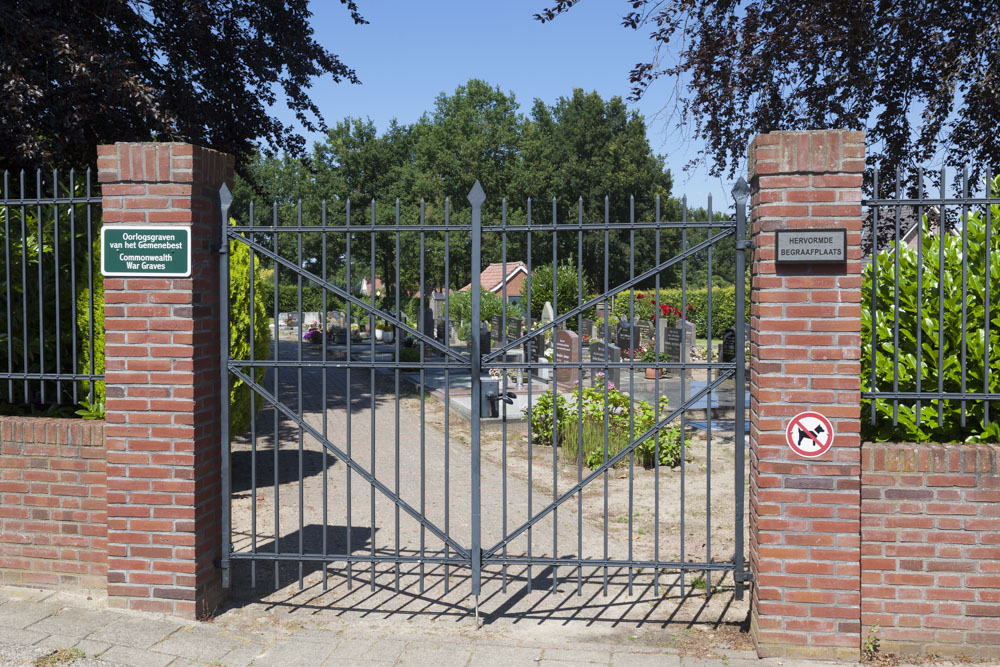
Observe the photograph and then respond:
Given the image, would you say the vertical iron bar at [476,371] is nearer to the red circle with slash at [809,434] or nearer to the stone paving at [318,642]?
the stone paving at [318,642]

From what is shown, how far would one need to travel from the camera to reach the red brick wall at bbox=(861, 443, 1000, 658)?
4566 millimetres

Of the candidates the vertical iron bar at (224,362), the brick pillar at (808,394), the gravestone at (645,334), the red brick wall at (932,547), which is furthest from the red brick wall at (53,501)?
the gravestone at (645,334)

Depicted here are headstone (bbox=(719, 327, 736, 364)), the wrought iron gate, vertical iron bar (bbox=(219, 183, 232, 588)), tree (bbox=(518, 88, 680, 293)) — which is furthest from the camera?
tree (bbox=(518, 88, 680, 293))

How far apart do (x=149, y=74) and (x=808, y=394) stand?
11.7 m

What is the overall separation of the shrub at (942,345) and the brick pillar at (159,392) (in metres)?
3.86

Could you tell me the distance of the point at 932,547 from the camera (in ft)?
15.1

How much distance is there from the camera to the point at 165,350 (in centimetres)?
512

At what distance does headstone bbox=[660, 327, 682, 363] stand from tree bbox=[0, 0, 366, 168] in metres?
8.71

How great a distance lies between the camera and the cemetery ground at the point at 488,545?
5184 mm

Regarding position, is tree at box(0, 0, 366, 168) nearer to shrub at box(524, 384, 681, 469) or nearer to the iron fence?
the iron fence

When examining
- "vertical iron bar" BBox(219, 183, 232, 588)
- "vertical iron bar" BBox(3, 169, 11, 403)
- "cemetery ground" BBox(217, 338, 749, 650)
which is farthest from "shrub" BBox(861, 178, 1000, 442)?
"vertical iron bar" BBox(3, 169, 11, 403)

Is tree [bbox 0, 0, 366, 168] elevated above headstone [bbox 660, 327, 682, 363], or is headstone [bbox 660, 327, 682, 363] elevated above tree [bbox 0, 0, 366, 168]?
tree [bbox 0, 0, 366, 168]

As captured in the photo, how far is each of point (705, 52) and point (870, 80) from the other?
1.94 metres

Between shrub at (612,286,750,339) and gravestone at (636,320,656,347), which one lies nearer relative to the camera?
gravestone at (636,320,656,347)
